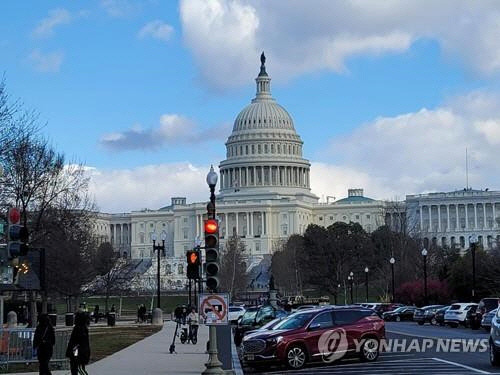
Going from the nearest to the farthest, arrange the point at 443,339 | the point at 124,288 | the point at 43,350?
the point at 43,350
the point at 443,339
the point at 124,288

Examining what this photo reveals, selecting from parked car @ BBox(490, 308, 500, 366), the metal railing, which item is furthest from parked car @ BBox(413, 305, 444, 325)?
parked car @ BBox(490, 308, 500, 366)

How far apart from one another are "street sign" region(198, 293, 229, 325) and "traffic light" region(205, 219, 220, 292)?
19.6 inches

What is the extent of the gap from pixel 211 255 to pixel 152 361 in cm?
1004

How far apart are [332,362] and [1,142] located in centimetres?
1897

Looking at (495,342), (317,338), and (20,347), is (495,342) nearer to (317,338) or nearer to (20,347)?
(317,338)

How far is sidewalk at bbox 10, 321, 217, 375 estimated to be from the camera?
91.2 ft

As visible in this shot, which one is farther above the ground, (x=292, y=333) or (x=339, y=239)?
(x=339, y=239)

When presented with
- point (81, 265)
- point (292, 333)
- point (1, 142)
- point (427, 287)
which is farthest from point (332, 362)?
point (427, 287)

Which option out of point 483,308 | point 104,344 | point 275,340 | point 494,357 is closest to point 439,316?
point 483,308

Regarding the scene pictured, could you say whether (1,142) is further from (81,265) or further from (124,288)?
(124,288)

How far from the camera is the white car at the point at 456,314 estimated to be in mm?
51750

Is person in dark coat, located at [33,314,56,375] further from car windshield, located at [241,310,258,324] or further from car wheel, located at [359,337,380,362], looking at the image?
car windshield, located at [241,310,258,324]

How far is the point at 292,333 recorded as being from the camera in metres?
28.1

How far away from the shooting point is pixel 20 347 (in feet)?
95.1
